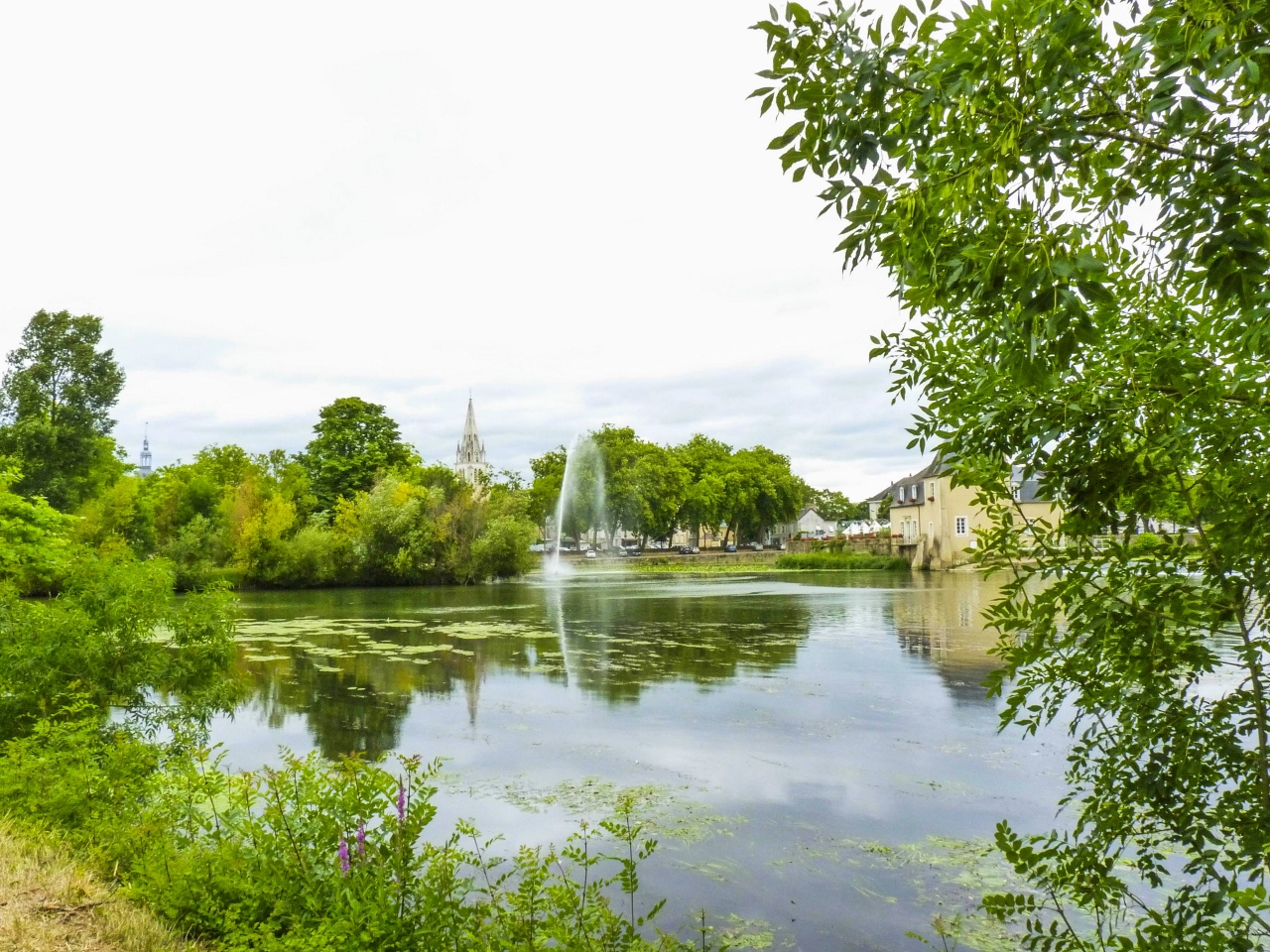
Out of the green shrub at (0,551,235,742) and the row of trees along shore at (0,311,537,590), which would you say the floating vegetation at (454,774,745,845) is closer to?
the green shrub at (0,551,235,742)

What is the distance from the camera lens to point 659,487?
69.9m

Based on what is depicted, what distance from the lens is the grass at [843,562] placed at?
199ft

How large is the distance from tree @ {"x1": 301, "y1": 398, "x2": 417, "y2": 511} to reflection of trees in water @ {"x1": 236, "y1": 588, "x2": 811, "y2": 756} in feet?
108

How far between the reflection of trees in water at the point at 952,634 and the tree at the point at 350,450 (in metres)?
38.6

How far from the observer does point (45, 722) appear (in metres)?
6.46

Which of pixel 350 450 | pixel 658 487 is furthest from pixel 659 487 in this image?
pixel 350 450

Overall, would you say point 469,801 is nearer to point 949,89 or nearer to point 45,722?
point 45,722

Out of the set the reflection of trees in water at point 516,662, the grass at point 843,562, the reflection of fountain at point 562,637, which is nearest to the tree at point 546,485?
the grass at point 843,562

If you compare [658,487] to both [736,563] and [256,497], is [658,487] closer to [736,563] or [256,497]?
[736,563]

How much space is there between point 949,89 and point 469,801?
7.57 metres

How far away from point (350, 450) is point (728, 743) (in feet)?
180

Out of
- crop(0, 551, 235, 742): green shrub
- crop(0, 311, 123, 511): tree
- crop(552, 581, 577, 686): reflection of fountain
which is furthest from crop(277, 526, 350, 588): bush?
crop(0, 551, 235, 742): green shrub

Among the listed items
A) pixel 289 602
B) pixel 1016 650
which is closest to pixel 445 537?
pixel 289 602

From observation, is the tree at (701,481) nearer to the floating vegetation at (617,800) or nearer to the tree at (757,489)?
the tree at (757,489)
